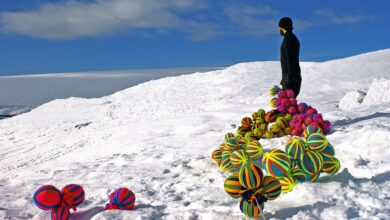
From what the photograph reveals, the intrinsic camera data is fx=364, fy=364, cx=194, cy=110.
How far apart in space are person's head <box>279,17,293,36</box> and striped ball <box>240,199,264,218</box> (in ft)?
14.4

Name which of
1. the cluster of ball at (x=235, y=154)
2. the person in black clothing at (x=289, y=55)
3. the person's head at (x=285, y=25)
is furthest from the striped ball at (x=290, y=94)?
the cluster of ball at (x=235, y=154)

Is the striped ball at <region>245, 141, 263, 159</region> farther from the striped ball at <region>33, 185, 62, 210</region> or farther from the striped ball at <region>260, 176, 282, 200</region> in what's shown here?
the striped ball at <region>33, 185, 62, 210</region>

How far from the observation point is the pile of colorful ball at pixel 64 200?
3191mm

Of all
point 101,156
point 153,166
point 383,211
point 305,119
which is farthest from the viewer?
point 101,156

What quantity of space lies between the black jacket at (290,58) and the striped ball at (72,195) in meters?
4.50

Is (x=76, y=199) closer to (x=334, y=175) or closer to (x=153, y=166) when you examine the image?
(x=153, y=166)

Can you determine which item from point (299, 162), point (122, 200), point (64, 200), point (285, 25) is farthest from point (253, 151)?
point (285, 25)

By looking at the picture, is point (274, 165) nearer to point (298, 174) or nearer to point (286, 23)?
point (298, 174)

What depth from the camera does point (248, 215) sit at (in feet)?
9.48

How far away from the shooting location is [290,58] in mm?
6582

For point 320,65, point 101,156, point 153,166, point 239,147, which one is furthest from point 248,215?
point 320,65

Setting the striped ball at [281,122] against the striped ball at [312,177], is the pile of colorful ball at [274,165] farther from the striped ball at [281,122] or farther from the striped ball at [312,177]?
the striped ball at [281,122]

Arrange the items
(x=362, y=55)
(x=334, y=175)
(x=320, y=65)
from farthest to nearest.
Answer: (x=362, y=55) < (x=320, y=65) < (x=334, y=175)

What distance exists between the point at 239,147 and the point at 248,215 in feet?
6.44
